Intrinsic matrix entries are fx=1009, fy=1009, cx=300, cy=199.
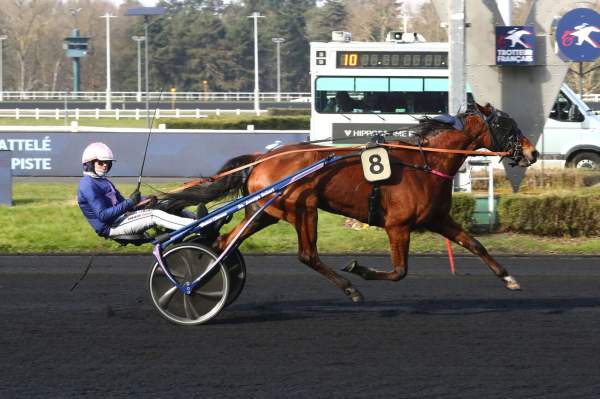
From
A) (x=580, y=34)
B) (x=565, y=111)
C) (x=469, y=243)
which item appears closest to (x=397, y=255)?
(x=469, y=243)

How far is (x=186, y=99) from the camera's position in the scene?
5884 cm

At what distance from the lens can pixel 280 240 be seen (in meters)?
11.8

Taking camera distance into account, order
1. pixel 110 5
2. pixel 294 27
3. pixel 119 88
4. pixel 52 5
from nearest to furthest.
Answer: pixel 119 88 < pixel 294 27 < pixel 52 5 < pixel 110 5

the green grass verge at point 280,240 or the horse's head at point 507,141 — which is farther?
the green grass verge at point 280,240

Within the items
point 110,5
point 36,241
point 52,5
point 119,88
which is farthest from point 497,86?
point 110,5

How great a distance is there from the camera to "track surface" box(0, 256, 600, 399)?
5.28 meters

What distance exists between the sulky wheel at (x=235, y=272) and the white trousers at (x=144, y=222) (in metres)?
0.44

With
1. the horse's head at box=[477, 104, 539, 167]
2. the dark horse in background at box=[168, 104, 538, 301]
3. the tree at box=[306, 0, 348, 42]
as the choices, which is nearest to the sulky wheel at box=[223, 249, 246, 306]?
the dark horse in background at box=[168, 104, 538, 301]

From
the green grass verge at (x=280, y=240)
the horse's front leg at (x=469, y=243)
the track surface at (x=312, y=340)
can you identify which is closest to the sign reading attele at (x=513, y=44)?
the green grass verge at (x=280, y=240)

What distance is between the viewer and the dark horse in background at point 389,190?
697 cm

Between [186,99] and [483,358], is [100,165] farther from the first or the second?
[186,99]

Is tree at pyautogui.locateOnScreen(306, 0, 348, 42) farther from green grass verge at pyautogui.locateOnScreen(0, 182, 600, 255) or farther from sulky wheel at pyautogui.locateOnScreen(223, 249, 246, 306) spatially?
sulky wheel at pyautogui.locateOnScreen(223, 249, 246, 306)

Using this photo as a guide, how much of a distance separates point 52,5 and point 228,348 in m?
86.6

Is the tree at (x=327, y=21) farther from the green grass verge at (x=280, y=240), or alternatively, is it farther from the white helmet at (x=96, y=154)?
the white helmet at (x=96, y=154)
